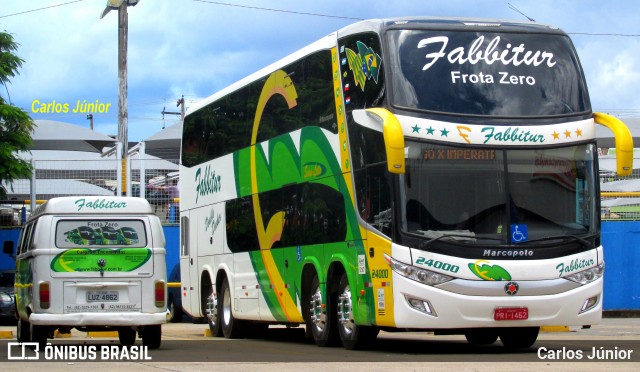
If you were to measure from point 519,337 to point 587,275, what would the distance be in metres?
2.36

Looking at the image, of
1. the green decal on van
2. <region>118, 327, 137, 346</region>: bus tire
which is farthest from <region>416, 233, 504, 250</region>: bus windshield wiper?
<region>118, 327, 137, 346</region>: bus tire

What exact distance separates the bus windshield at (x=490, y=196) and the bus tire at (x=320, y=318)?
2.92 meters

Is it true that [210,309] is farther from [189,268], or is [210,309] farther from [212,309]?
[189,268]

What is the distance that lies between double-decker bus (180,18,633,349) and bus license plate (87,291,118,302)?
3033 millimetres

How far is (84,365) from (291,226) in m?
5.74

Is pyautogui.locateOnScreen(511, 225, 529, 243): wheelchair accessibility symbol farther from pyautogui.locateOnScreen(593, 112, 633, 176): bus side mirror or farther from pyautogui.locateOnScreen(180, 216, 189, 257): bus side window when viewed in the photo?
pyautogui.locateOnScreen(180, 216, 189, 257): bus side window

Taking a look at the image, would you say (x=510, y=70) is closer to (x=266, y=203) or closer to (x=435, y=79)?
(x=435, y=79)

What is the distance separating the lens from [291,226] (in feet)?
62.2

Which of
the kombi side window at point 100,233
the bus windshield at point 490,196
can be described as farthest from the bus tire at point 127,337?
the bus windshield at point 490,196

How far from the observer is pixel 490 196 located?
15.3 m

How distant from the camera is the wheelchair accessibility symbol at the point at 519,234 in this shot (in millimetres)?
15195

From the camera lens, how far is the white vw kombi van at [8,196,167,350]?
1672 cm

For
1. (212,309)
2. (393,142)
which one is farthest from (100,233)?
(212,309)

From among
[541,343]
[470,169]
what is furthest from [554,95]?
[541,343]
